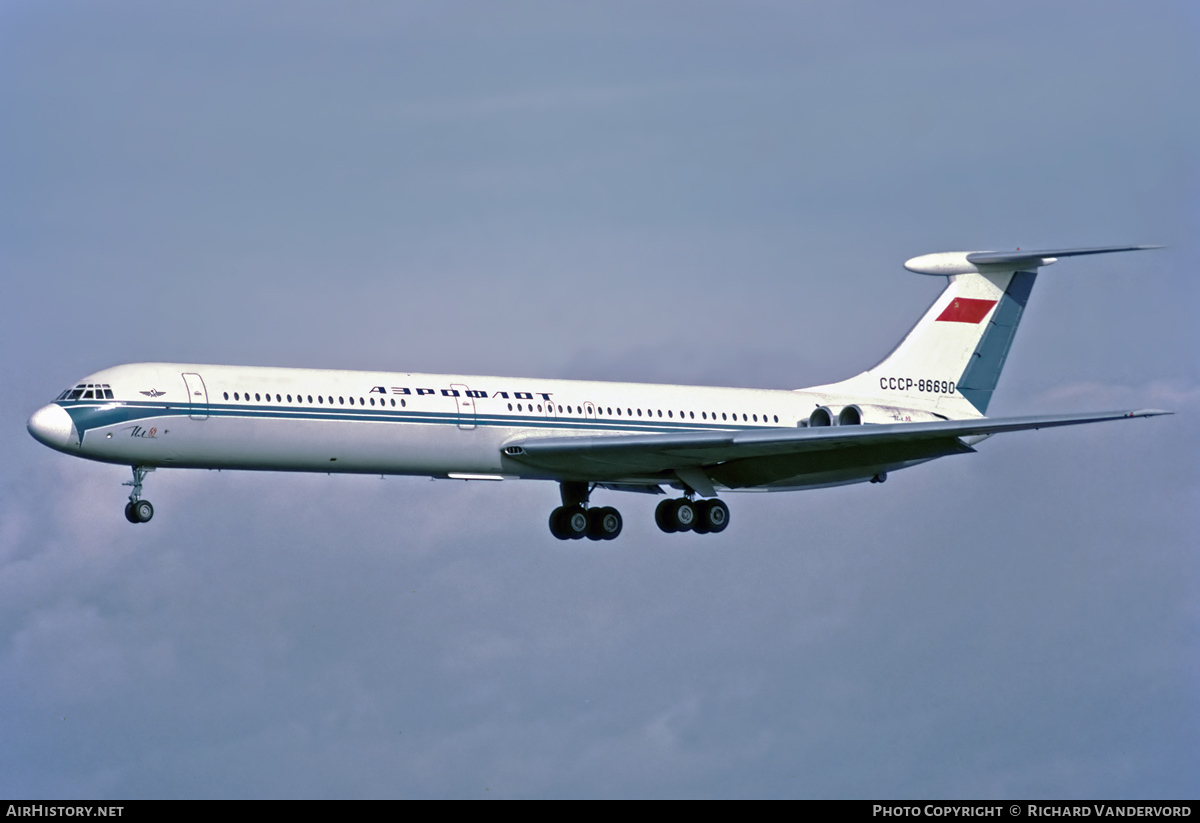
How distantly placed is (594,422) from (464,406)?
393cm

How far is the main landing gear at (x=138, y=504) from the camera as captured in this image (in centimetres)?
4197

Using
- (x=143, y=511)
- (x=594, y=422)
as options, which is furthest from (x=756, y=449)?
(x=143, y=511)

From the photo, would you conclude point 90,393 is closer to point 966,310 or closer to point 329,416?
point 329,416

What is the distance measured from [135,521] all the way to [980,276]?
25.1m

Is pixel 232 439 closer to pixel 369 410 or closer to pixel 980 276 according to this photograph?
pixel 369 410

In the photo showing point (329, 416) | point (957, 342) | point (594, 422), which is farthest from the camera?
point (957, 342)

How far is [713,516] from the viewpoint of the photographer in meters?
49.9

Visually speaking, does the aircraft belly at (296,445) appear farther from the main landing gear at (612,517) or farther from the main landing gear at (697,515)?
the main landing gear at (697,515)

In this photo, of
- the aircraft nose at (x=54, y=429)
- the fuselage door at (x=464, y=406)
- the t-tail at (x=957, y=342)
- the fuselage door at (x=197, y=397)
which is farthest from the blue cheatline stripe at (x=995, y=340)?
the aircraft nose at (x=54, y=429)

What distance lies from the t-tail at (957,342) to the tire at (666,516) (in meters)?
5.93

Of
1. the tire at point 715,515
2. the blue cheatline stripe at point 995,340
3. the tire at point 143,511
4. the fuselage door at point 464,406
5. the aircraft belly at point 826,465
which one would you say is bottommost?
the tire at point 143,511
